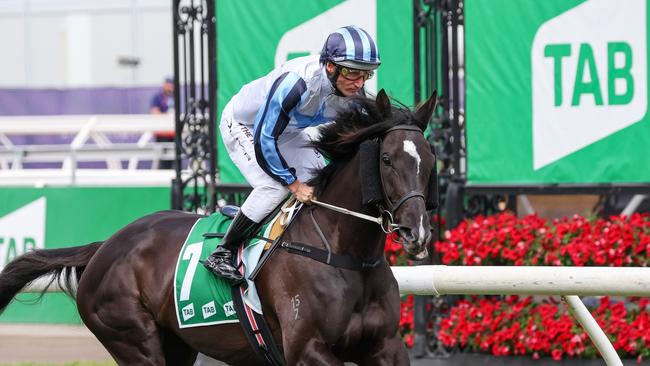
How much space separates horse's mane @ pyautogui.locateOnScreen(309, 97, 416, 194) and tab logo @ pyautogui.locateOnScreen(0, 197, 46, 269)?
532 centimetres

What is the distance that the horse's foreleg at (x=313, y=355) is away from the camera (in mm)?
4719

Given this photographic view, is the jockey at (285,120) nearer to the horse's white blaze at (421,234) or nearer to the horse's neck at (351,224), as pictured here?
the horse's neck at (351,224)

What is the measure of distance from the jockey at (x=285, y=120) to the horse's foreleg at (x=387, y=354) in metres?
0.67

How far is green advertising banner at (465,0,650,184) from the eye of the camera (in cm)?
738

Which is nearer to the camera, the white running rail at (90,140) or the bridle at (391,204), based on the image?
the bridle at (391,204)

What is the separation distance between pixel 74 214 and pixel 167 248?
4.49 meters

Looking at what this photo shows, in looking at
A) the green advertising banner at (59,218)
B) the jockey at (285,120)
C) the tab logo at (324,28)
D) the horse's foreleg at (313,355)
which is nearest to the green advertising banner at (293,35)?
the tab logo at (324,28)

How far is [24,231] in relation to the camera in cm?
999

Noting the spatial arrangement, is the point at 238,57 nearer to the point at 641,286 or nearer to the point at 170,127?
the point at 641,286

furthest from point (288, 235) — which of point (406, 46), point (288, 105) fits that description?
point (406, 46)

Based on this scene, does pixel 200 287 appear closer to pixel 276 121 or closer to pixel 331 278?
pixel 331 278

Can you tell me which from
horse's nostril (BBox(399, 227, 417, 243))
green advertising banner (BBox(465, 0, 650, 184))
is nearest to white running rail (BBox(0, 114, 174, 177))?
green advertising banner (BBox(465, 0, 650, 184))

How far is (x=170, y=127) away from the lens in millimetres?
13203

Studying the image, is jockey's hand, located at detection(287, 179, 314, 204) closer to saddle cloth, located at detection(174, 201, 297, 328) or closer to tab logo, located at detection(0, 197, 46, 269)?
saddle cloth, located at detection(174, 201, 297, 328)
